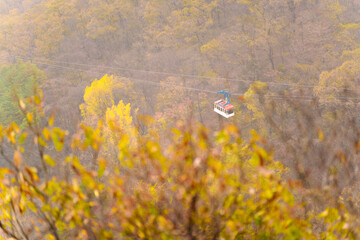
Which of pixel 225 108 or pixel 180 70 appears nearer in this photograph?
pixel 225 108

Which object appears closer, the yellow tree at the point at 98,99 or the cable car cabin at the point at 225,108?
the cable car cabin at the point at 225,108

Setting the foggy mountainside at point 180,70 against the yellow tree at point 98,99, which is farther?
the yellow tree at point 98,99

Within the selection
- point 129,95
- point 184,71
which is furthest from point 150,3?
point 129,95

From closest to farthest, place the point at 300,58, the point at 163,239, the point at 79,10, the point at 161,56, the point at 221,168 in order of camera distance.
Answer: the point at 221,168 < the point at 163,239 < the point at 300,58 < the point at 161,56 < the point at 79,10

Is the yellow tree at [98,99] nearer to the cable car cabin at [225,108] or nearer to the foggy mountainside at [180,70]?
the foggy mountainside at [180,70]

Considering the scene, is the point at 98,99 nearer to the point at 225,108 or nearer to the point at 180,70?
the point at 180,70

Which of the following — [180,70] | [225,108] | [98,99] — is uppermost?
[180,70]

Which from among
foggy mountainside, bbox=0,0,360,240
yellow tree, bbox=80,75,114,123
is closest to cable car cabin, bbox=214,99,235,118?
foggy mountainside, bbox=0,0,360,240

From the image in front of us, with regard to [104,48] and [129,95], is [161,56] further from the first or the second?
[104,48]

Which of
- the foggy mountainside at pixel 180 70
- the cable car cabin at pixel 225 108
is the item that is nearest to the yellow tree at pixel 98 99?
the foggy mountainside at pixel 180 70

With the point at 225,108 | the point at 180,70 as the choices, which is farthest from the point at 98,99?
the point at 225,108

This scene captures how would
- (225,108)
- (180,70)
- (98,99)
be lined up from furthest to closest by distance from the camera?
(180,70) < (98,99) < (225,108)
